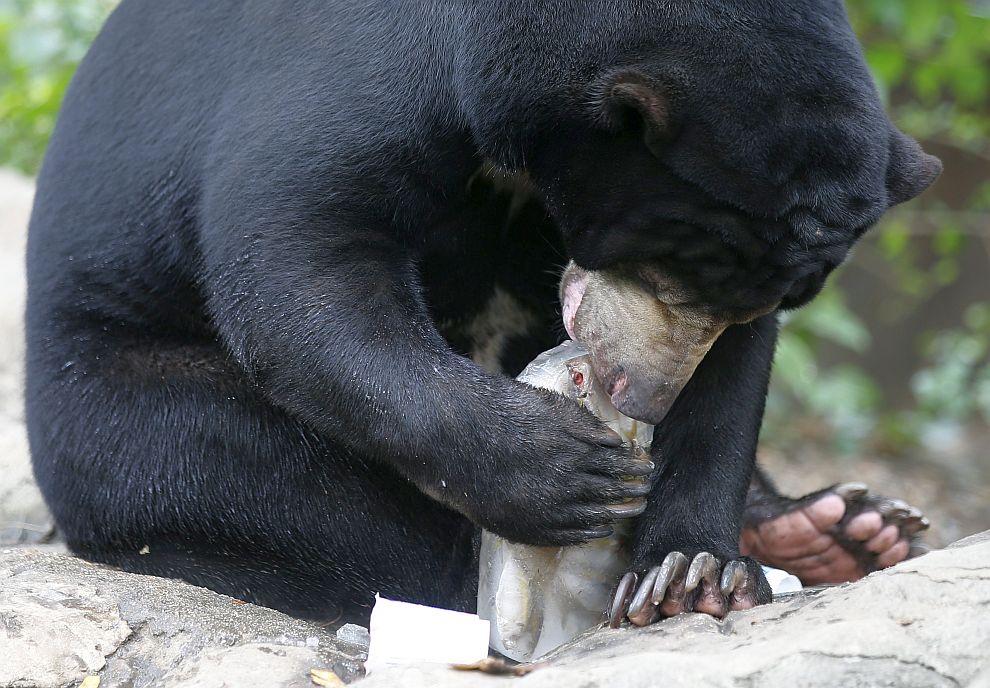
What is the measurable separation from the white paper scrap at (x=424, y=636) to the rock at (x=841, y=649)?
18 cm

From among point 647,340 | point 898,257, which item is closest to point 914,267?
point 898,257

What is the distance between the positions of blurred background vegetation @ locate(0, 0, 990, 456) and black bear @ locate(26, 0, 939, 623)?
243 cm

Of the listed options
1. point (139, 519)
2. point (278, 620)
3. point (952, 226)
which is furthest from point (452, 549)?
point (952, 226)

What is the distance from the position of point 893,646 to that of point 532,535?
862mm

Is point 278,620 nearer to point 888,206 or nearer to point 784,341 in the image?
point 888,206

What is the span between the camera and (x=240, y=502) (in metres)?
3.34

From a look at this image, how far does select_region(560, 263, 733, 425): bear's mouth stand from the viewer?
2852 mm

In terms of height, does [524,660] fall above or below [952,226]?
above

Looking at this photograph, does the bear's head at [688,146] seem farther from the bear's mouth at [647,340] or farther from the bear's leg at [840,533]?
the bear's leg at [840,533]

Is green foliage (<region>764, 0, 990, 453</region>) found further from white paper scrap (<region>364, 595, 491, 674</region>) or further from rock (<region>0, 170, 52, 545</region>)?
white paper scrap (<region>364, 595, 491, 674</region>)

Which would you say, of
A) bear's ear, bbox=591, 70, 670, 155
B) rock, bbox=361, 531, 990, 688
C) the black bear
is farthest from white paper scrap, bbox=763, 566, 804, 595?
bear's ear, bbox=591, 70, 670, 155

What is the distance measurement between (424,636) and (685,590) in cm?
60

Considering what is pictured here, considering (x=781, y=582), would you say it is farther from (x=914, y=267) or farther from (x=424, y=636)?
(x=914, y=267)

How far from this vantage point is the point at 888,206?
9.48 ft
